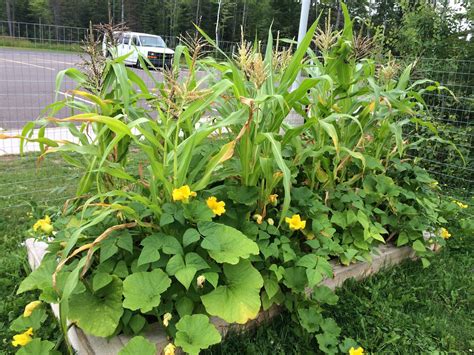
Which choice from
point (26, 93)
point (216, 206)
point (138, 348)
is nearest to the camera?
point (138, 348)

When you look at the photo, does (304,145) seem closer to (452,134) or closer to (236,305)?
(236,305)

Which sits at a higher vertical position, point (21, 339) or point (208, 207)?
point (208, 207)

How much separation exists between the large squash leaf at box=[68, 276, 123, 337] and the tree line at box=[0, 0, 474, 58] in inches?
47.2

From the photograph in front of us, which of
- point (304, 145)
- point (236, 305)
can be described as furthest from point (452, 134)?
point (236, 305)

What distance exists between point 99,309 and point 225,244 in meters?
0.53

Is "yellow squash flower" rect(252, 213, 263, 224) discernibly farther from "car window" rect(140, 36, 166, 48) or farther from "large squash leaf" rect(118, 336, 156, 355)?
"car window" rect(140, 36, 166, 48)

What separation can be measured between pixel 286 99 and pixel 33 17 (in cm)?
Answer: 3257

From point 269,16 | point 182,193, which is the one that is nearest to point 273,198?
point 182,193

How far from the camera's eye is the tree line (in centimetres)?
465

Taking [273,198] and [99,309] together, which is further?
[273,198]

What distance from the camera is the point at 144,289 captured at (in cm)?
148

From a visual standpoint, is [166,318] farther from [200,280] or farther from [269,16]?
[269,16]

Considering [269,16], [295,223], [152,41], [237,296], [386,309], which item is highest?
[269,16]

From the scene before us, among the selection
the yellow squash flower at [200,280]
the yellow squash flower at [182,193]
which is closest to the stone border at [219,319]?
the yellow squash flower at [200,280]
